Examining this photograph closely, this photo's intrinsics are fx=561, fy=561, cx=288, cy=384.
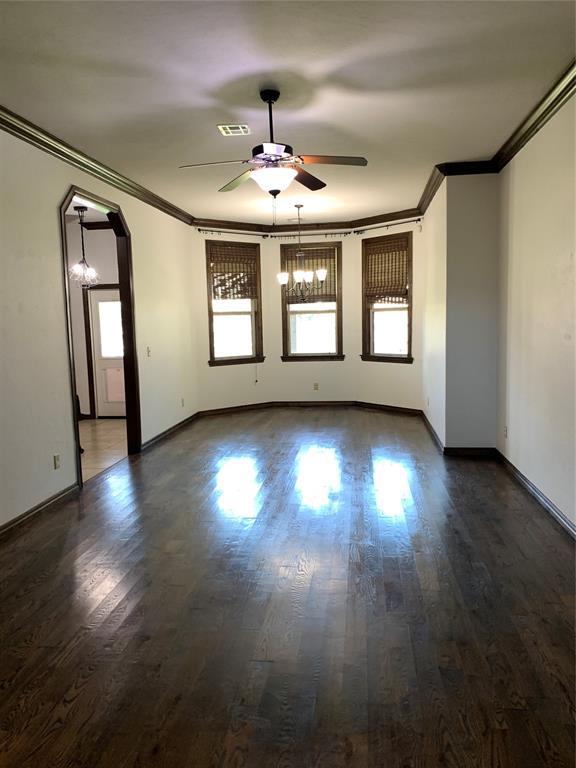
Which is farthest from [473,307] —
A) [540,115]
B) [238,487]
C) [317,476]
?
[238,487]

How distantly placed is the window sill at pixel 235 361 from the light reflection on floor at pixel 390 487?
11.5 ft

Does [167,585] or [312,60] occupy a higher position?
[312,60]

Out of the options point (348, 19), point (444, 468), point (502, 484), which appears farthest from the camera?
point (444, 468)

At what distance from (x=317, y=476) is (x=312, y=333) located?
4.38 metres

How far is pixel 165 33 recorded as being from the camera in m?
2.84

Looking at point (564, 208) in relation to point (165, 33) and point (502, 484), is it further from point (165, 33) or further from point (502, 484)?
point (165, 33)

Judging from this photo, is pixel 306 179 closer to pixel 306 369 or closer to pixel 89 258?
pixel 306 369

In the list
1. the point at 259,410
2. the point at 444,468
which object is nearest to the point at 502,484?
the point at 444,468

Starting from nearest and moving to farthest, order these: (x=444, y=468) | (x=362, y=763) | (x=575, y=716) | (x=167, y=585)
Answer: (x=362, y=763) < (x=575, y=716) < (x=167, y=585) < (x=444, y=468)

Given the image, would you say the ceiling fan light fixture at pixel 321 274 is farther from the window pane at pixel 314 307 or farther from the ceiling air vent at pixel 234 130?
the ceiling air vent at pixel 234 130

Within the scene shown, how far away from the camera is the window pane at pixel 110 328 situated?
8602 millimetres

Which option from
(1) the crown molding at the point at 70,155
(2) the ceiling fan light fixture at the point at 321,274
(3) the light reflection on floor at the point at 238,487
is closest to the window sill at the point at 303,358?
(2) the ceiling fan light fixture at the point at 321,274

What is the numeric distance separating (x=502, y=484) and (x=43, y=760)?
392 centimetres

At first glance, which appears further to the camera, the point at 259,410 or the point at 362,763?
the point at 259,410
